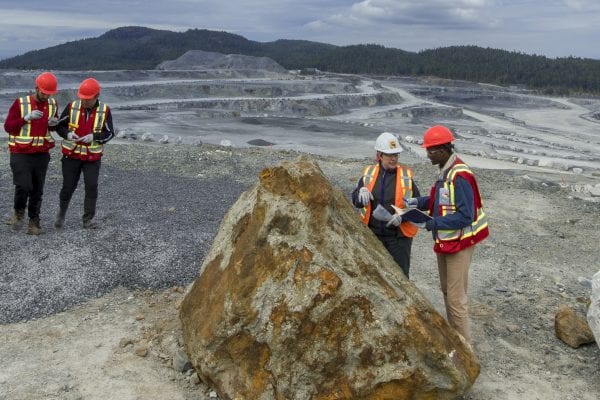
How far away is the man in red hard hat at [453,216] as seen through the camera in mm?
4547

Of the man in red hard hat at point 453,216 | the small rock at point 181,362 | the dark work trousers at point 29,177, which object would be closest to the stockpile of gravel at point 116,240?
the dark work trousers at point 29,177

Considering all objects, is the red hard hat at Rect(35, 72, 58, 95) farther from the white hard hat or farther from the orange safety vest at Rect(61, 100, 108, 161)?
the white hard hat

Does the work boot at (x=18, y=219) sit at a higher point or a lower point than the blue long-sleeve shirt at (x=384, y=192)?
lower

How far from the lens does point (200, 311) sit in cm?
460

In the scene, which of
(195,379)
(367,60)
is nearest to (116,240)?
(195,379)

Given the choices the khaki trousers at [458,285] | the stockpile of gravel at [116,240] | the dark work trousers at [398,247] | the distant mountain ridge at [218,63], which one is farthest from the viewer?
the distant mountain ridge at [218,63]

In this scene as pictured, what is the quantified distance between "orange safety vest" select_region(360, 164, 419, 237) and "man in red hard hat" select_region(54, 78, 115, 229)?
12.3 ft

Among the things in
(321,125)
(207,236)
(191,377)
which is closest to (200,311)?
(191,377)

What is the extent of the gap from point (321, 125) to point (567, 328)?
22.7 metres

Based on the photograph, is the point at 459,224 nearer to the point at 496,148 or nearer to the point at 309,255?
the point at 309,255

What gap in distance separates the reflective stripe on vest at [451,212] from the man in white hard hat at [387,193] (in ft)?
1.18

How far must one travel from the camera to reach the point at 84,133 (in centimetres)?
703

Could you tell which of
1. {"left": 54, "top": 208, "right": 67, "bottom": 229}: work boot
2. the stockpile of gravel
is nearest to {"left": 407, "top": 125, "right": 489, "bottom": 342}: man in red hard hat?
the stockpile of gravel

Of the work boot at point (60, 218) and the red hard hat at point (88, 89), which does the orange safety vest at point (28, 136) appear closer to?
the red hard hat at point (88, 89)
